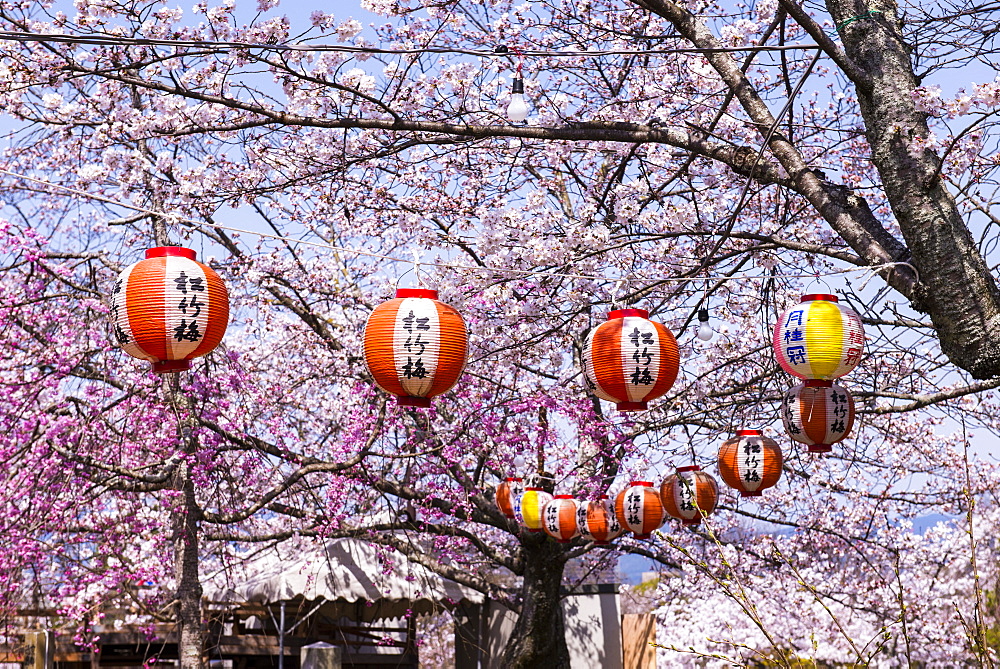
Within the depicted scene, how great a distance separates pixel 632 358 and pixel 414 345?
147 centimetres

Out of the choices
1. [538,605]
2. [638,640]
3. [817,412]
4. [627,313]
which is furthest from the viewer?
[638,640]

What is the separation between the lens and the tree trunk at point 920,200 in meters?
5.12

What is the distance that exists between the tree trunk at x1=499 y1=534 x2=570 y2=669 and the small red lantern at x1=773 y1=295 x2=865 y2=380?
21.4ft

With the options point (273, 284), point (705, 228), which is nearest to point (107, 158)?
point (273, 284)

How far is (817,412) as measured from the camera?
6.31 m

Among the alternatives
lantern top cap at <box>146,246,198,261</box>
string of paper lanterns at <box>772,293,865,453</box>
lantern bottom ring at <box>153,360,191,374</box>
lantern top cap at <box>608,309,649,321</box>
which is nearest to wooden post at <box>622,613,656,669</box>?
lantern top cap at <box>608,309,649,321</box>

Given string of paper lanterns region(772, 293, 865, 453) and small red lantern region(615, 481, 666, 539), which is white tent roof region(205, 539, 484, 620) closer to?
small red lantern region(615, 481, 666, 539)

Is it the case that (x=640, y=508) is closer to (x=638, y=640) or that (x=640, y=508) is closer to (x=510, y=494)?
(x=510, y=494)

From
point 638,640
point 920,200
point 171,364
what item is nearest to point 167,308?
point 171,364

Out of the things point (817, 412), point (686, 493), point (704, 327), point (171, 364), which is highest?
point (704, 327)

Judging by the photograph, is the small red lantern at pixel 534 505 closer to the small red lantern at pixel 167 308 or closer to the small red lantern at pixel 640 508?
the small red lantern at pixel 640 508

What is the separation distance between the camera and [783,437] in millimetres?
10242

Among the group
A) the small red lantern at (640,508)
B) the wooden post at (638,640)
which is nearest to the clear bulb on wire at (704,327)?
the small red lantern at (640,508)

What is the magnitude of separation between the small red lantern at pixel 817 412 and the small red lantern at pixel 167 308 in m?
3.78
